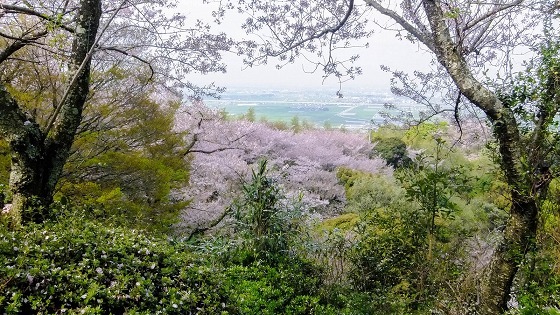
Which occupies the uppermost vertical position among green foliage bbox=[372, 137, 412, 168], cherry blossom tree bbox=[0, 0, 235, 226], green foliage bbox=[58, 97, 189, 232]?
cherry blossom tree bbox=[0, 0, 235, 226]

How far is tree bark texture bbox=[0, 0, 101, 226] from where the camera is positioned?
222 centimetres

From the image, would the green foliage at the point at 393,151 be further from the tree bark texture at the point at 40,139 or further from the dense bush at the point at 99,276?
the dense bush at the point at 99,276

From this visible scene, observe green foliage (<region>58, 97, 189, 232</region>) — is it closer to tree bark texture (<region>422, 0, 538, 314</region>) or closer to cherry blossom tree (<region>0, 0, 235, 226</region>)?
cherry blossom tree (<region>0, 0, 235, 226</region>)

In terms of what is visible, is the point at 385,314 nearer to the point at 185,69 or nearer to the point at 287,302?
the point at 287,302

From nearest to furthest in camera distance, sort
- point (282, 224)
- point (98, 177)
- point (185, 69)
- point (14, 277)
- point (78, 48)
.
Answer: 1. point (14, 277)
2. point (78, 48)
3. point (282, 224)
4. point (98, 177)
5. point (185, 69)

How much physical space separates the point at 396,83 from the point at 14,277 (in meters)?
4.39

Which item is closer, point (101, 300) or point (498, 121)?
point (101, 300)

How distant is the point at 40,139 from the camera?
2.32 m

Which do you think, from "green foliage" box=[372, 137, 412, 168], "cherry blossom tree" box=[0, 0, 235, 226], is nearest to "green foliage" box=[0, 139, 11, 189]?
"cherry blossom tree" box=[0, 0, 235, 226]

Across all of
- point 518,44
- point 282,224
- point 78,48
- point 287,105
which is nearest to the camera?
point 78,48

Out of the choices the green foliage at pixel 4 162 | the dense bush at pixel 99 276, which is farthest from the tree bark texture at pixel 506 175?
the green foliage at pixel 4 162

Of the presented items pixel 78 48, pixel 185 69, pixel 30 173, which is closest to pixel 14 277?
pixel 30 173

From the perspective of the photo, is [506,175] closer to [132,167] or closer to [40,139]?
[40,139]

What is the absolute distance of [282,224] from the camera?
364 centimetres
